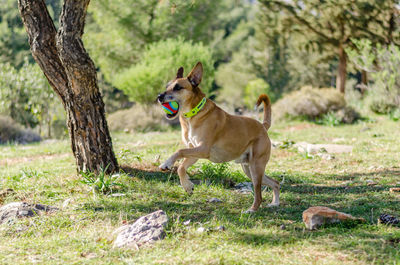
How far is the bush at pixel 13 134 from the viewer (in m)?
15.1

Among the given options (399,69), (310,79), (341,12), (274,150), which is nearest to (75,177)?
(274,150)

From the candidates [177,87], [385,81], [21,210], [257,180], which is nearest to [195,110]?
[177,87]

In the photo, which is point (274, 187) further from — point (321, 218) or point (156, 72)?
point (156, 72)

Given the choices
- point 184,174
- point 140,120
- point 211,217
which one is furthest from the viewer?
point 140,120

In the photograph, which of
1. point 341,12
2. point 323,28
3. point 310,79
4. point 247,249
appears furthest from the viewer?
point 310,79

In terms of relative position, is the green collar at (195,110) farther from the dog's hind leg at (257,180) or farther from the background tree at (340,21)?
the background tree at (340,21)

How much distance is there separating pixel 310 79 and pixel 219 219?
115ft

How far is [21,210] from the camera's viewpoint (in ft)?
15.0

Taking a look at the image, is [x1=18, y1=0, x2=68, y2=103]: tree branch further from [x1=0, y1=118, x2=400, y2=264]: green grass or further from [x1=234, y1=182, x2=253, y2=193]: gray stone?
[x1=234, y1=182, x2=253, y2=193]: gray stone

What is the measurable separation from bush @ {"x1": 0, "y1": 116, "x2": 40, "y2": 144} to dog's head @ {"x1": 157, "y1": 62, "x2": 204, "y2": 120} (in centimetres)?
1210

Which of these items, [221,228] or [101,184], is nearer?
[221,228]

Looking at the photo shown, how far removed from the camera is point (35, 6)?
19.1 ft

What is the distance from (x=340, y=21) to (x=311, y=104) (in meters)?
6.88

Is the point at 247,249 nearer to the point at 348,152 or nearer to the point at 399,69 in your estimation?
the point at 348,152
